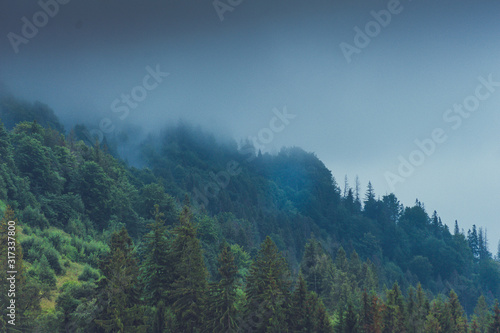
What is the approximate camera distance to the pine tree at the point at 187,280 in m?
45.6

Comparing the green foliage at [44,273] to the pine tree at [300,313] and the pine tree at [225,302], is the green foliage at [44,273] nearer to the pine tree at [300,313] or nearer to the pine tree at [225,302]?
the pine tree at [225,302]

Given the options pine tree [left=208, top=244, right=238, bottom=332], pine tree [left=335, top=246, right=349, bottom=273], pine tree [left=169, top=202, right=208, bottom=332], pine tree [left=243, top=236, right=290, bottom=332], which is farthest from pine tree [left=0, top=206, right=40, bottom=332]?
pine tree [left=335, top=246, right=349, bottom=273]

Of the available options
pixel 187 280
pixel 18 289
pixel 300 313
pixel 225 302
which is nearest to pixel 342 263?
pixel 300 313

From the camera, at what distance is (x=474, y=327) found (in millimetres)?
78500

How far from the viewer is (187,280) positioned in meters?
45.8

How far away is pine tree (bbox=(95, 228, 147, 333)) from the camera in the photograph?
133 feet

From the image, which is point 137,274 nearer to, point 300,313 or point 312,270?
point 300,313

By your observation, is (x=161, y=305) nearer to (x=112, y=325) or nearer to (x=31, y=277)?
(x=112, y=325)

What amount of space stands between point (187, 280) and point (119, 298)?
7078mm

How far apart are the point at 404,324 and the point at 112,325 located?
41.0 metres

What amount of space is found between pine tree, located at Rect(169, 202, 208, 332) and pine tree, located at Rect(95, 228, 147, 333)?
4.21 meters

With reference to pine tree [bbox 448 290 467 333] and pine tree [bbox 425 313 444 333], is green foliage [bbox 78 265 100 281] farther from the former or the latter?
pine tree [bbox 448 290 467 333]

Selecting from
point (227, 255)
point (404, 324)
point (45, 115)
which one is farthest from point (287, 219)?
point (227, 255)

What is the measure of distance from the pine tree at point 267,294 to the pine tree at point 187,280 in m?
5.32
